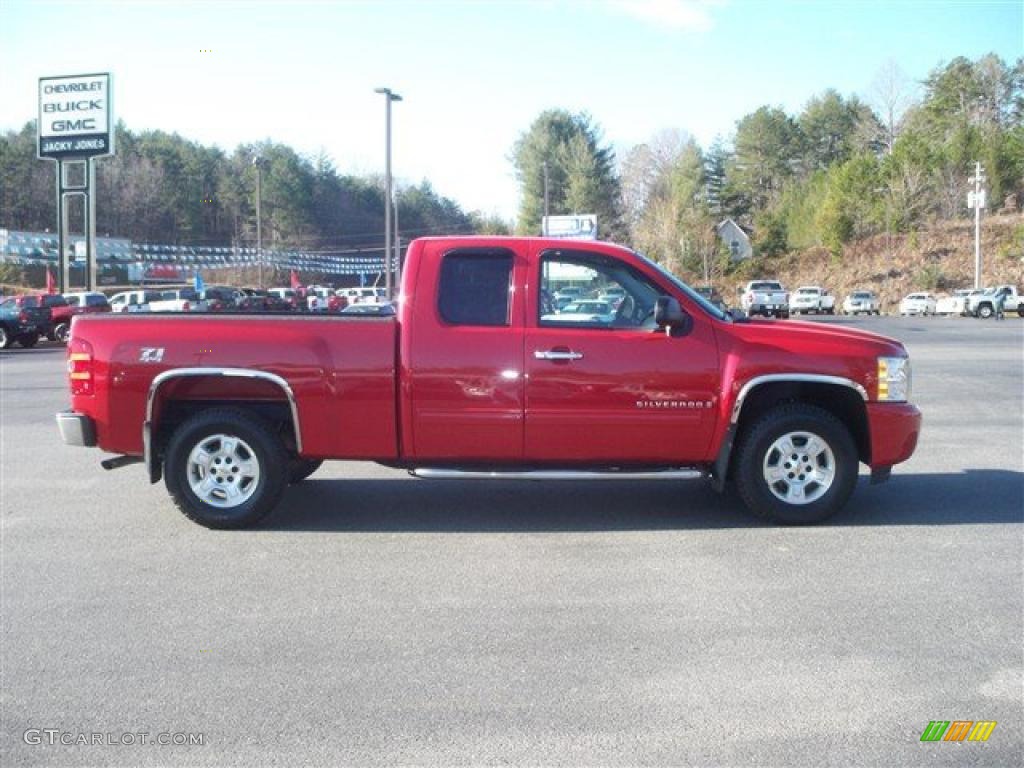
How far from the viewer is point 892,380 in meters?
7.23

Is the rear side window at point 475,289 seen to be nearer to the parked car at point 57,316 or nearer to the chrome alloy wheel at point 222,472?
the chrome alloy wheel at point 222,472

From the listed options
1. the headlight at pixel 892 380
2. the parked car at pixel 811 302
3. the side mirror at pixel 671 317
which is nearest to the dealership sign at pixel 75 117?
the side mirror at pixel 671 317

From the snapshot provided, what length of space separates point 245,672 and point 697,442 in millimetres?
3583

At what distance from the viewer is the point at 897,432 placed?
7230 mm

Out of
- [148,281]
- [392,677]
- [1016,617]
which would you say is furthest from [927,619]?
[148,281]

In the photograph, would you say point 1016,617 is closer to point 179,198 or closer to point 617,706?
point 617,706

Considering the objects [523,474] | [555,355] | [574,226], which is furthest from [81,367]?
[574,226]

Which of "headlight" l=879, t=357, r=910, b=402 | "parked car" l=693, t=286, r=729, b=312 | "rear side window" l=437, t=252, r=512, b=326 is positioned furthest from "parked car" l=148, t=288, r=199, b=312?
"headlight" l=879, t=357, r=910, b=402

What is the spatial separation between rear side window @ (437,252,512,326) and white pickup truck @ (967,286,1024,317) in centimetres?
5100

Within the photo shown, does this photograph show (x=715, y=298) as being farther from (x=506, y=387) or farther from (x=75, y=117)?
(x=75, y=117)

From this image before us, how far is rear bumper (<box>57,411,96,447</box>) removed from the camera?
725 centimetres

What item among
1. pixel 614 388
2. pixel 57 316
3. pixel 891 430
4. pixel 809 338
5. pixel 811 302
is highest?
pixel 811 302

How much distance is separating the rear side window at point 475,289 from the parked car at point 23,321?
95.0 ft

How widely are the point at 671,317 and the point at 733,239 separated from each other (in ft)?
224
